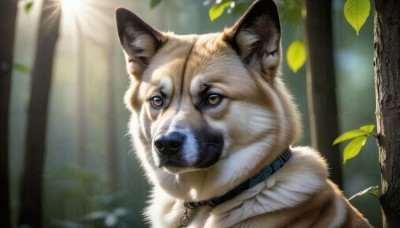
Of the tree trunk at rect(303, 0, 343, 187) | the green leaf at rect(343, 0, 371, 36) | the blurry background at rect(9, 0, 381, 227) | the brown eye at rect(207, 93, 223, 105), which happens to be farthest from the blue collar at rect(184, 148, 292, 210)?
the blurry background at rect(9, 0, 381, 227)

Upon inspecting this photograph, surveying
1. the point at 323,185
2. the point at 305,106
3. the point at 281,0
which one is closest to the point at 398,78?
the point at 323,185

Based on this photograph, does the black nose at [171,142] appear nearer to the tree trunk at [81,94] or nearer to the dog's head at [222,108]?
the dog's head at [222,108]

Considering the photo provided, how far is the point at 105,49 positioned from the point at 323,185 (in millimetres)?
4855

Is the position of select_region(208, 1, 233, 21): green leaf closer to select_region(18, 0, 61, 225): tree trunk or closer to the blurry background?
select_region(18, 0, 61, 225): tree trunk

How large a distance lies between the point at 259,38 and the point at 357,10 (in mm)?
485

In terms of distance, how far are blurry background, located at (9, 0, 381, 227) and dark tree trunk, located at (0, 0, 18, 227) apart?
63cm

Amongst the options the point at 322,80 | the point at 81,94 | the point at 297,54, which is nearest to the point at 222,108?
the point at 297,54

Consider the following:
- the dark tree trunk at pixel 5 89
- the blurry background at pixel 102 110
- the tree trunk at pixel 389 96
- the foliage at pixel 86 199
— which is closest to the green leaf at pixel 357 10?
the tree trunk at pixel 389 96

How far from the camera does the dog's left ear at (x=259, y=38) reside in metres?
2.56

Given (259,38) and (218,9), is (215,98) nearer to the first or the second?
(259,38)

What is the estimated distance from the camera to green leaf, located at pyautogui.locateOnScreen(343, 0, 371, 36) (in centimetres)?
238

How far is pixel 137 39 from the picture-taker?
9.78ft

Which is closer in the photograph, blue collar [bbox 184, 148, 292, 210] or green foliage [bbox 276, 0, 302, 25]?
blue collar [bbox 184, 148, 292, 210]

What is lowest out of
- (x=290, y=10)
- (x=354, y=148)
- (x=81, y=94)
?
(x=81, y=94)
